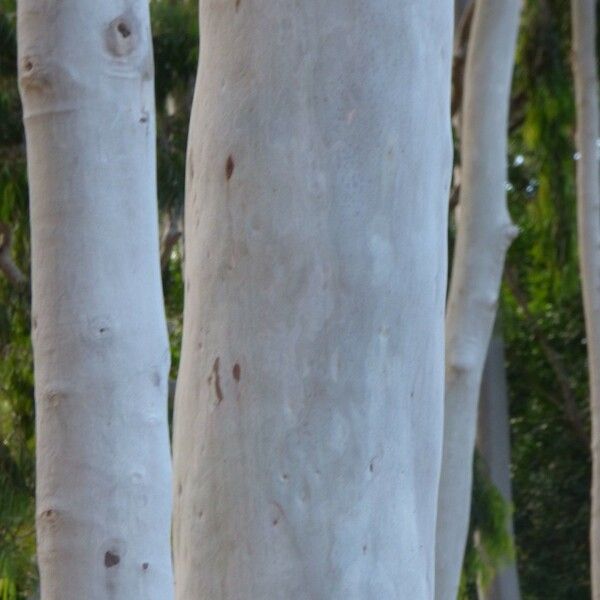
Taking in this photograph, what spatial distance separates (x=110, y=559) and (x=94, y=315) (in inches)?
13.7

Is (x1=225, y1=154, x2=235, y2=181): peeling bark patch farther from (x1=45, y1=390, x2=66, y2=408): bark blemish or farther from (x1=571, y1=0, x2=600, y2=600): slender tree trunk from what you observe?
(x1=571, y1=0, x2=600, y2=600): slender tree trunk

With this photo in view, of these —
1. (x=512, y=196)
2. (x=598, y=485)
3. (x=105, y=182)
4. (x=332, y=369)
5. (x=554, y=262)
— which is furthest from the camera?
(x=512, y=196)

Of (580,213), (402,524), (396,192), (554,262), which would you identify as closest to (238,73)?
(396,192)

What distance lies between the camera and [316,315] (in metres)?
1.59

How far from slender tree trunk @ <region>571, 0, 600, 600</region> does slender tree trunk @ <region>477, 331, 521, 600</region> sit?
6.23ft

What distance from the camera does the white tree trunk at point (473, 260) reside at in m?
4.82

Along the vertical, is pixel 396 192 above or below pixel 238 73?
below

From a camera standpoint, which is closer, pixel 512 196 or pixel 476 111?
pixel 476 111

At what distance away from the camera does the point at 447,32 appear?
178cm

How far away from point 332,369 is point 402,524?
226mm

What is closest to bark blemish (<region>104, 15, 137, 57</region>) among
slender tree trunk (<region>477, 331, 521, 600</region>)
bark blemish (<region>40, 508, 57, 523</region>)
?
bark blemish (<region>40, 508, 57, 523</region>)

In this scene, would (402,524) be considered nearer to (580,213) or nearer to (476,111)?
(476,111)

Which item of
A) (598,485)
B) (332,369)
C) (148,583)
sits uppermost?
(332,369)

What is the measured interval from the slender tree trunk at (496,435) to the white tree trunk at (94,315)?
6982 mm
